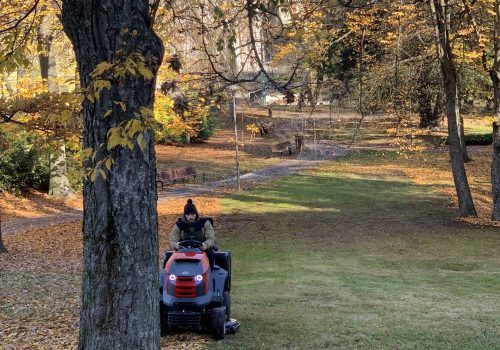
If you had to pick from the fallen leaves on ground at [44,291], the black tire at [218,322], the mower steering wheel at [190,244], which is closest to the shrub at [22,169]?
the fallen leaves on ground at [44,291]

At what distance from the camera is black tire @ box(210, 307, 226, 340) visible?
764 centimetres

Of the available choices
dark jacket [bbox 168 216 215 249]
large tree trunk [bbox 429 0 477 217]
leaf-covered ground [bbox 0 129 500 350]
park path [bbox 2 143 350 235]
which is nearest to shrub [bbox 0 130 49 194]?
leaf-covered ground [bbox 0 129 500 350]

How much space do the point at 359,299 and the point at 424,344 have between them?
3177mm

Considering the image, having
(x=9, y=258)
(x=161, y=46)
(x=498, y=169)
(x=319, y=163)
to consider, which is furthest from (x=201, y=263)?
(x=319, y=163)

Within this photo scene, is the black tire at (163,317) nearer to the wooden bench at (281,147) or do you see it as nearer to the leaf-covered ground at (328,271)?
the leaf-covered ground at (328,271)

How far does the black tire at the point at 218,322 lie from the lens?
25.1 feet

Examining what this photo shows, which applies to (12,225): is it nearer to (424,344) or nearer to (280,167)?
(424,344)

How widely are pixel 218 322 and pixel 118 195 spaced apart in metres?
3.35

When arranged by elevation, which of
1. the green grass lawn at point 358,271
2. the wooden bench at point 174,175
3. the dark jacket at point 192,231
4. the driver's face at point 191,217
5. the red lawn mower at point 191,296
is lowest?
the green grass lawn at point 358,271

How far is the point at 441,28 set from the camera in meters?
20.2

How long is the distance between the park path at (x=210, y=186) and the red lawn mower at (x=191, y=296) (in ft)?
21.3

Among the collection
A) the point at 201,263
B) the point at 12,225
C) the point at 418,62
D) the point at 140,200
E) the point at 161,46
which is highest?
the point at 418,62

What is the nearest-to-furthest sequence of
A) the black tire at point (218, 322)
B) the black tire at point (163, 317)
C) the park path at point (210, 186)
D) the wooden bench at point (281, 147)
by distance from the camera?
the black tire at point (218, 322) → the black tire at point (163, 317) → the park path at point (210, 186) → the wooden bench at point (281, 147)

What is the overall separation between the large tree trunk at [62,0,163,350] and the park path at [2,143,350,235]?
9.13 meters
